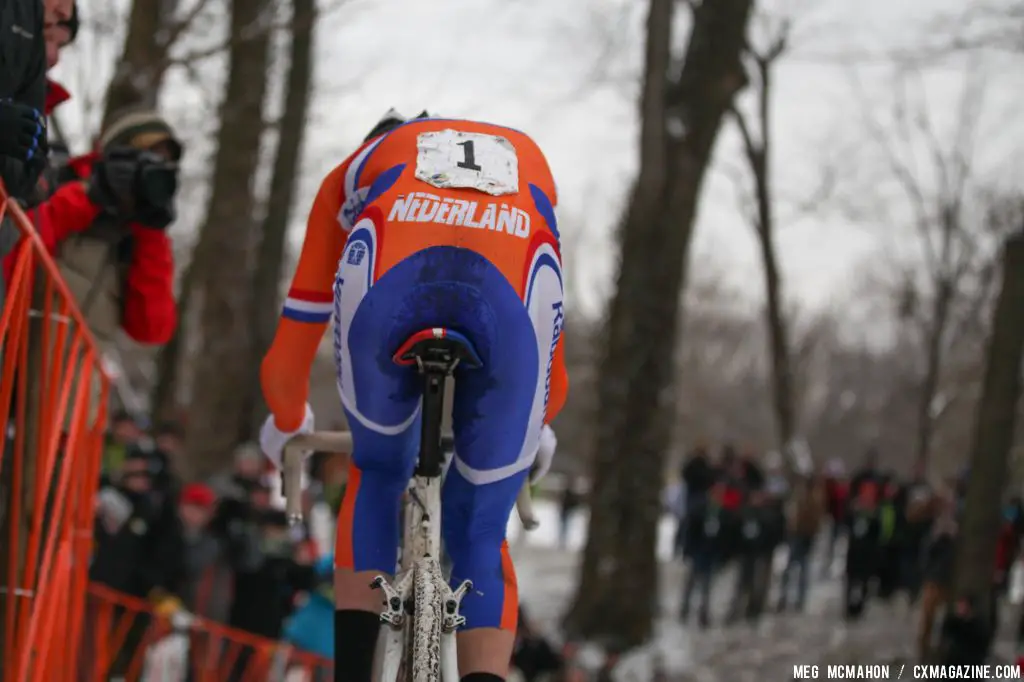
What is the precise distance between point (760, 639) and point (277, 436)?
1128cm

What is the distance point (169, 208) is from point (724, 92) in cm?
1015

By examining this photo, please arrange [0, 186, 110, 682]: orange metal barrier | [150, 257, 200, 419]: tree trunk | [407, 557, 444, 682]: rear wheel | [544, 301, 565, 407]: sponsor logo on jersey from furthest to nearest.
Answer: [150, 257, 200, 419]: tree trunk
[0, 186, 110, 682]: orange metal barrier
[544, 301, 565, 407]: sponsor logo on jersey
[407, 557, 444, 682]: rear wheel

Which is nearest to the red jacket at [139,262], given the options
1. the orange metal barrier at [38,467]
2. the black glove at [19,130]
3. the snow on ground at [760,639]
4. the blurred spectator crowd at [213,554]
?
the orange metal barrier at [38,467]

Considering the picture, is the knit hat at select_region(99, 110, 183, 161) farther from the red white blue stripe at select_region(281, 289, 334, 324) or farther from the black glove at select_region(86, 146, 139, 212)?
the red white blue stripe at select_region(281, 289, 334, 324)

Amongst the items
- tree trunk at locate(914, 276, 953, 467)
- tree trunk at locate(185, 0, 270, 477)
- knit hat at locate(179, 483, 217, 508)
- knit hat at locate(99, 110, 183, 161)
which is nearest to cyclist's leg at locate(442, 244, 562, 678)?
knit hat at locate(99, 110, 183, 161)

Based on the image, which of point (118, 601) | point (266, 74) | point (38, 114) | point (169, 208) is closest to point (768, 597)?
point (266, 74)

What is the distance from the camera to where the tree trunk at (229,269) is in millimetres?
15094

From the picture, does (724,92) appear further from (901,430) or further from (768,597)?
(901,430)

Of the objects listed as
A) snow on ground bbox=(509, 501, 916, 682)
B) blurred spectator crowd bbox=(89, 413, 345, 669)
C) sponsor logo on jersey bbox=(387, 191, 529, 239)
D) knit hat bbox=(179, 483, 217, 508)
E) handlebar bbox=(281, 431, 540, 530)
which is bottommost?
snow on ground bbox=(509, 501, 916, 682)

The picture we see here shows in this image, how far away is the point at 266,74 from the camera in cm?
1536

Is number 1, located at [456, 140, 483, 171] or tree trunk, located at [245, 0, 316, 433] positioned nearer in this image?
number 1, located at [456, 140, 483, 171]

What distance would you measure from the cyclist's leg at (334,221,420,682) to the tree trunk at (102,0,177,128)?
6.86 meters

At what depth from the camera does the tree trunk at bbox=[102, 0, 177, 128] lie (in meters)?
10.3

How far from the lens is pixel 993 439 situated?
1162cm
